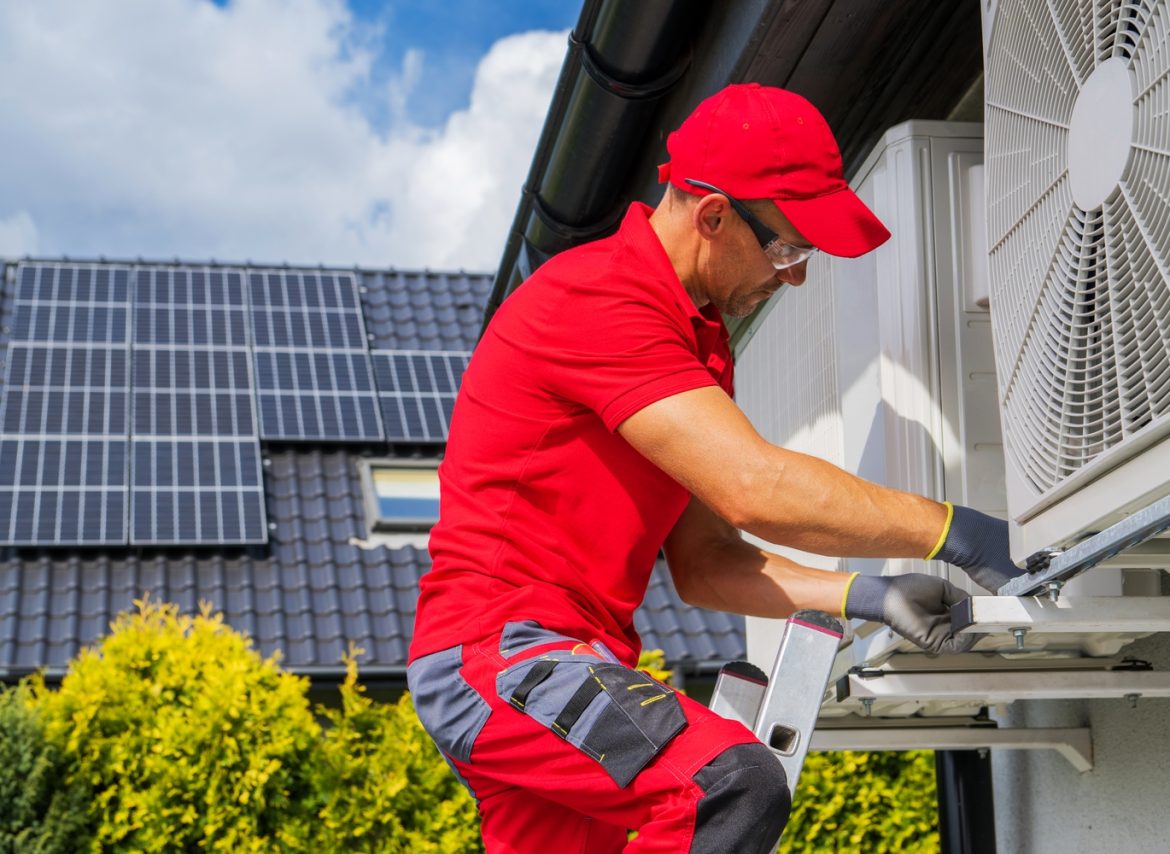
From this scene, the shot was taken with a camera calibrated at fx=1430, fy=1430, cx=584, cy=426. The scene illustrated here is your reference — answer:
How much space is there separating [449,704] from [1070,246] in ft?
3.35

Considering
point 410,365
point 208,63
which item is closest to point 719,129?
point 410,365

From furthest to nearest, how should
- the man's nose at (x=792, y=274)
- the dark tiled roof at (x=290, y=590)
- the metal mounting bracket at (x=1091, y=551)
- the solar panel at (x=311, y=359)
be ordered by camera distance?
the solar panel at (x=311, y=359) → the dark tiled roof at (x=290, y=590) → the man's nose at (x=792, y=274) → the metal mounting bracket at (x=1091, y=551)

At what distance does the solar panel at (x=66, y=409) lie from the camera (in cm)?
858

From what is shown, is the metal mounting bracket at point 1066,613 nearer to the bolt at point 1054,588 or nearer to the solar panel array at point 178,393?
the bolt at point 1054,588

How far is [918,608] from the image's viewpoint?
6.82 ft

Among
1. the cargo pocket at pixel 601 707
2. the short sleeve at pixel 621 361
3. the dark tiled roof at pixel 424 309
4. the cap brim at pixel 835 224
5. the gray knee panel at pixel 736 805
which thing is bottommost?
the gray knee panel at pixel 736 805

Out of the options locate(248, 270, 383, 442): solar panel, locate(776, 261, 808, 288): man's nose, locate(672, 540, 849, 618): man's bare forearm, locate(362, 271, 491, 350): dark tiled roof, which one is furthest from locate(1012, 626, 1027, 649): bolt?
locate(362, 271, 491, 350): dark tiled roof

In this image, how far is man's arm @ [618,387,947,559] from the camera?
74.9 inches

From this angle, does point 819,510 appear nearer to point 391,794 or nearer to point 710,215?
point 710,215

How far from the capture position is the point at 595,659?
189cm

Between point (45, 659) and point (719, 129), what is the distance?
673 cm

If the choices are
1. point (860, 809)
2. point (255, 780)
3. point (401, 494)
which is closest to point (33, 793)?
point (255, 780)

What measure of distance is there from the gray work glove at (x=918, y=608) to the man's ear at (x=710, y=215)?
23.1 inches

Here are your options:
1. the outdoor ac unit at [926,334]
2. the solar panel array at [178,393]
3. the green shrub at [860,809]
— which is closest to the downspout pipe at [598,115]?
the outdoor ac unit at [926,334]
